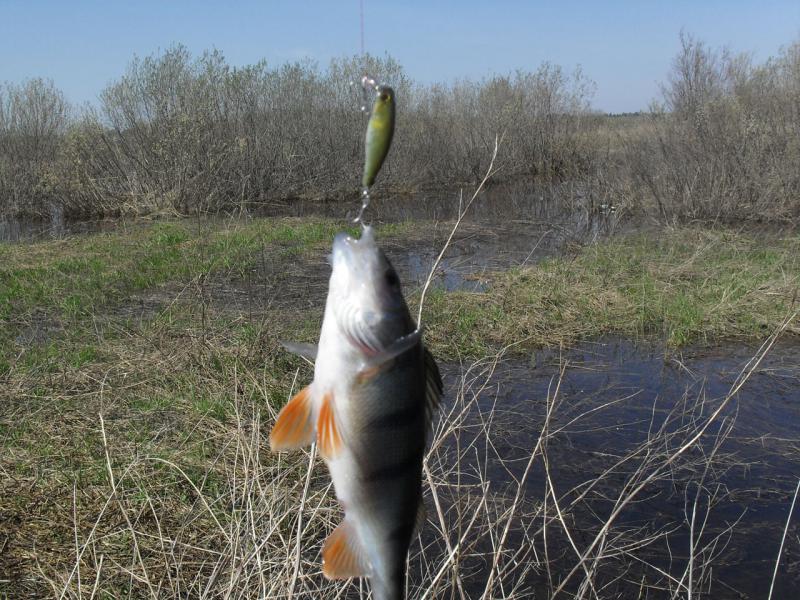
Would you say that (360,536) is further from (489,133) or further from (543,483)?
(489,133)

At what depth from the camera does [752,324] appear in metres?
8.72

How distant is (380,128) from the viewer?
4.19ft

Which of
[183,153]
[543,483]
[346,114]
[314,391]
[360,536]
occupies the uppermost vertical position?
[346,114]

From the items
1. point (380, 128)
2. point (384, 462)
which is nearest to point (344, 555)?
point (384, 462)

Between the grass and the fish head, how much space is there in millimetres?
1573

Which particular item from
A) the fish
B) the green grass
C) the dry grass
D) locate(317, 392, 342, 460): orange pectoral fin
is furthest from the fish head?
the green grass

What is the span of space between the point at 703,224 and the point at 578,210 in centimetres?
481

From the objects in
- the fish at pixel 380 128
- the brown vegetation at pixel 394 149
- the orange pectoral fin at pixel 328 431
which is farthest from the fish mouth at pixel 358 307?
the brown vegetation at pixel 394 149

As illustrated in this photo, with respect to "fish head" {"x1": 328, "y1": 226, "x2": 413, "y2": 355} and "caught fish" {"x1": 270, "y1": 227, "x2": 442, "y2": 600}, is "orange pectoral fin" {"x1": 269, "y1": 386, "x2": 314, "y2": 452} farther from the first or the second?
"fish head" {"x1": 328, "y1": 226, "x2": 413, "y2": 355}

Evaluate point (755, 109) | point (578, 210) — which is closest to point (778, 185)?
point (755, 109)

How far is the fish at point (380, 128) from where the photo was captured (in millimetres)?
1275

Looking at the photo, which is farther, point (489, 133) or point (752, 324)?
point (489, 133)

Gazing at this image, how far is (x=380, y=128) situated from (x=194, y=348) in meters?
5.57

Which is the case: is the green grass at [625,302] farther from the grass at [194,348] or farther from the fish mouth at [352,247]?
the fish mouth at [352,247]
